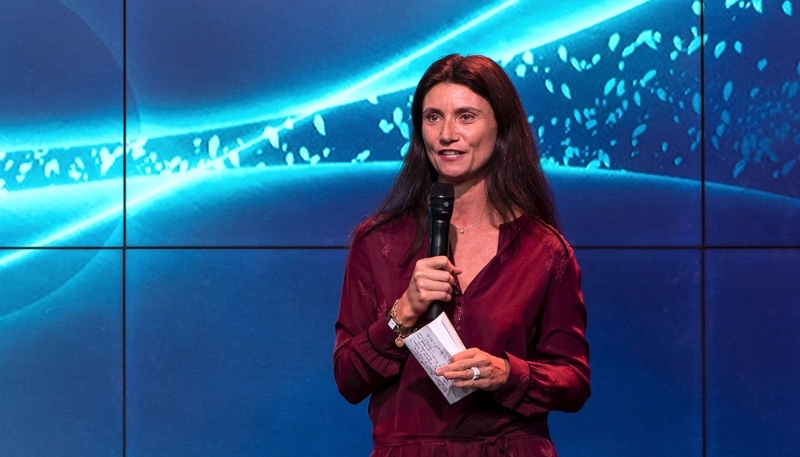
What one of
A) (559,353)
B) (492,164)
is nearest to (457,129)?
(492,164)

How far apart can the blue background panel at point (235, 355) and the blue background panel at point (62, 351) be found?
0.07 m

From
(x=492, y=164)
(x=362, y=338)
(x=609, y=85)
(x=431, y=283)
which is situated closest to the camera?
(x=431, y=283)

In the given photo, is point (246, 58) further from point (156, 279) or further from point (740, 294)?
point (740, 294)

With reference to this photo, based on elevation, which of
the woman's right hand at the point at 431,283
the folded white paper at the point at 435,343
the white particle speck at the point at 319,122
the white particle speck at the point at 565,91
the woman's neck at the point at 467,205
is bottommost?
the folded white paper at the point at 435,343

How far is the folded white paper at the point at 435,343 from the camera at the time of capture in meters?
1.55

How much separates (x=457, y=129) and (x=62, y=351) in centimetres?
188

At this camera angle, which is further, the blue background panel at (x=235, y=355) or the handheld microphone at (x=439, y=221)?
the blue background panel at (x=235, y=355)

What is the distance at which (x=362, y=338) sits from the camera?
169 cm

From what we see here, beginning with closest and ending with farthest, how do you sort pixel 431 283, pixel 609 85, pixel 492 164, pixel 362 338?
pixel 431 283, pixel 362 338, pixel 492 164, pixel 609 85

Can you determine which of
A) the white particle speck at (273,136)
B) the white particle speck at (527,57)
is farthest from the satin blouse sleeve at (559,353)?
the white particle speck at (273,136)

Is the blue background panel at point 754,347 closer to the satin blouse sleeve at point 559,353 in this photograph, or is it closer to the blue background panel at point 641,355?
the blue background panel at point 641,355

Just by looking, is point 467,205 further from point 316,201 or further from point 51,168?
point 51,168

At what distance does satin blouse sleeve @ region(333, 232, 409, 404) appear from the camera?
5.45 ft

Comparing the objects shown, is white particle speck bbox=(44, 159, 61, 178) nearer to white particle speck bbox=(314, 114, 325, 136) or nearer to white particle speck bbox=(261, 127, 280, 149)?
white particle speck bbox=(261, 127, 280, 149)
